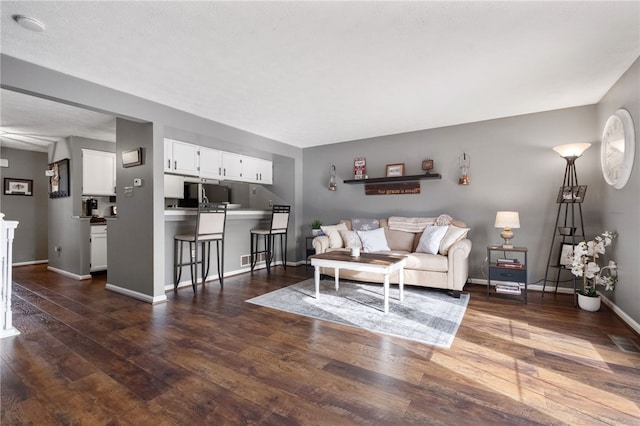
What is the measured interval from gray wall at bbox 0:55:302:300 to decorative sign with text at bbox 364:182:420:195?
7.15ft

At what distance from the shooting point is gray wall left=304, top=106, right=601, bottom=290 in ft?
12.8

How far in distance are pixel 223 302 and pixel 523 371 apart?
115 inches

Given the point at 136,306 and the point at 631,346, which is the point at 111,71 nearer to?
the point at 136,306

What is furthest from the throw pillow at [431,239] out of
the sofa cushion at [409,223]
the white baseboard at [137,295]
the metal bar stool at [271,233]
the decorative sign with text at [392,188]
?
the white baseboard at [137,295]

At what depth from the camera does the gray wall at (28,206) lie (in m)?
5.97

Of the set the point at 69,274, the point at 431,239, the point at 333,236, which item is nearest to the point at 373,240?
the point at 333,236

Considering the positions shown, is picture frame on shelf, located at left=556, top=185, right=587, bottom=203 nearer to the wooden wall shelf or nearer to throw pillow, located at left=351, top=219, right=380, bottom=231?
the wooden wall shelf

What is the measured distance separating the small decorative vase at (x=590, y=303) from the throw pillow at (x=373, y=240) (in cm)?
228

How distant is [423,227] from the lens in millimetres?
4535

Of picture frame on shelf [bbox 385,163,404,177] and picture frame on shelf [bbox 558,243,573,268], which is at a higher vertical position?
picture frame on shelf [bbox 385,163,404,177]

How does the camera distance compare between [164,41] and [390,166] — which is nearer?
[164,41]

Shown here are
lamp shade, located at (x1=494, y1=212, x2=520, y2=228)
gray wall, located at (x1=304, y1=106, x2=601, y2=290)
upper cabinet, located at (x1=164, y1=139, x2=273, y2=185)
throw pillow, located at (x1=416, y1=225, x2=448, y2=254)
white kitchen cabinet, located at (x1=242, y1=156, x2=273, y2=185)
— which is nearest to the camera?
lamp shade, located at (x1=494, y1=212, x2=520, y2=228)

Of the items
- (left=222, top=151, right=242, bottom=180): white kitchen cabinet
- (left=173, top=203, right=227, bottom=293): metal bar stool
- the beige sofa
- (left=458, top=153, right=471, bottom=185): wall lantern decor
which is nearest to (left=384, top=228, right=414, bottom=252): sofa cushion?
the beige sofa

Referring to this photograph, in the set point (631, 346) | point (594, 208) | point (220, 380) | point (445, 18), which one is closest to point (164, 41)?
point (445, 18)
